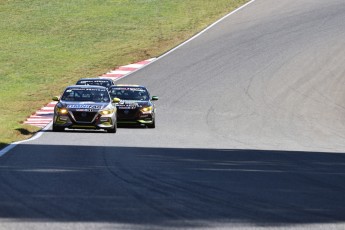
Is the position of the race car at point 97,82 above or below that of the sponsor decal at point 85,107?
below

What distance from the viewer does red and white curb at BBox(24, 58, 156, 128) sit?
3423cm

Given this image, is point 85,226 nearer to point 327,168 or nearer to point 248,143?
point 327,168

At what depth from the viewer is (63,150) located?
21000 millimetres

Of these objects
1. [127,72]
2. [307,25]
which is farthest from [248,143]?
[307,25]

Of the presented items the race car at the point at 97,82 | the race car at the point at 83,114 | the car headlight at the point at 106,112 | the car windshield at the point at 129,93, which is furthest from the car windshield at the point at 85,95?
the race car at the point at 97,82

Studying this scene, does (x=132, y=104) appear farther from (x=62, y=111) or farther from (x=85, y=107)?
(x=62, y=111)

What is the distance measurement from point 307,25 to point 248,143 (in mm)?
33866

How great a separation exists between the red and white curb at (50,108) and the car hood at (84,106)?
1.92 meters

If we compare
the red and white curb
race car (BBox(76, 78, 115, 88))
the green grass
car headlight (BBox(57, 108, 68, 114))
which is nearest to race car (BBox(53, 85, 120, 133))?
car headlight (BBox(57, 108, 68, 114))

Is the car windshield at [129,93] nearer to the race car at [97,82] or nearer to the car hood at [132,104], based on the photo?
the car hood at [132,104]

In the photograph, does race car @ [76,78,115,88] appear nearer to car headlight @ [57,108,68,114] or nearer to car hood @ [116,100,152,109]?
car hood @ [116,100,152,109]

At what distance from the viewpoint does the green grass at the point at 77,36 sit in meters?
51.0

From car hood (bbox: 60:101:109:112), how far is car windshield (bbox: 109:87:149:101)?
436 centimetres

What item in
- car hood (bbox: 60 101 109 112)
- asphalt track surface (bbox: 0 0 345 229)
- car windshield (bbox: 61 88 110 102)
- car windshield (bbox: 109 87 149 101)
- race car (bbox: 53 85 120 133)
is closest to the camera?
asphalt track surface (bbox: 0 0 345 229)
